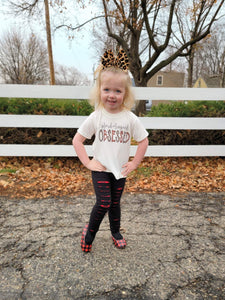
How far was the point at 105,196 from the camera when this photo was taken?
71.5 inches

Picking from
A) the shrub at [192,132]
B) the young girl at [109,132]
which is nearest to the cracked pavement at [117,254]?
the young girl at [109,132]

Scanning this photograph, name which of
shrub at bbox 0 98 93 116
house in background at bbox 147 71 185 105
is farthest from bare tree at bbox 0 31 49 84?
shrub at bbox 0 98 93 116

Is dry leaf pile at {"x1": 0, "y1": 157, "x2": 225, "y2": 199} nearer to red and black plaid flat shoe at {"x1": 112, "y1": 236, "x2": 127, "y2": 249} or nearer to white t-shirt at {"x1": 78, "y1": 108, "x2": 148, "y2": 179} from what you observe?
red and black plaid flat shoe at {"x1": 112, "y1": 236, "x2": 127, "y2": 249}

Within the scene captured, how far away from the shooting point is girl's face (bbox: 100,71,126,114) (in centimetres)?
168

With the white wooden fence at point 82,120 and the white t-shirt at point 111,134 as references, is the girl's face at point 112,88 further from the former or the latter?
the white wooden fence at point 82,120

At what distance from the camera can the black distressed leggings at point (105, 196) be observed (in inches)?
71.7

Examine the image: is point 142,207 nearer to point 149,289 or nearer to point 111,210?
point 111,210

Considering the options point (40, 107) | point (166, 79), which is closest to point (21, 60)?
point (166, 79)

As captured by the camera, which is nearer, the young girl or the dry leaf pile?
the young girl

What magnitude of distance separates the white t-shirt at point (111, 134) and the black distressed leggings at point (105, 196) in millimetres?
92

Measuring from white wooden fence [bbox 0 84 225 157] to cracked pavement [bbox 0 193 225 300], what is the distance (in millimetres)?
1244

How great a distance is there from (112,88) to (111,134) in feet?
1.08

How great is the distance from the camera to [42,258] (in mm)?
1925

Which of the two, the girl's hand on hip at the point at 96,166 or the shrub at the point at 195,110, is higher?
the girl's hand on hip at the point at 96,166
